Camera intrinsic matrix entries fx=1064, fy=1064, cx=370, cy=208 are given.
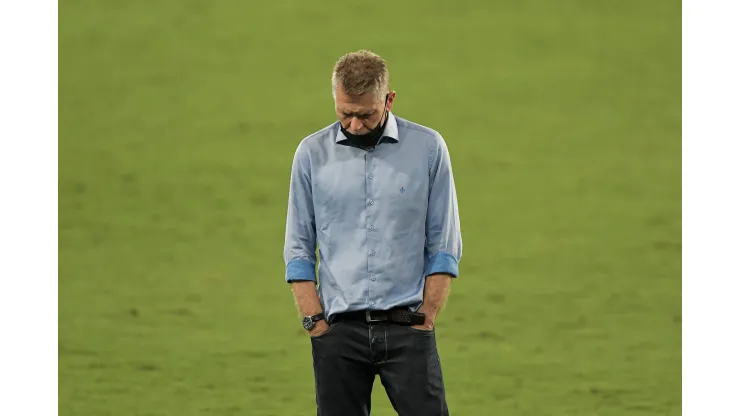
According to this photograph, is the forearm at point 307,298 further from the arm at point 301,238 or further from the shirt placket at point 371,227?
the shirt placket at point 371,227

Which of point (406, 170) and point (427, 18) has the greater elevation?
point (427, 18)

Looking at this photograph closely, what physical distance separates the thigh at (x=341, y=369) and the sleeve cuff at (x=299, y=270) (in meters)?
0.14

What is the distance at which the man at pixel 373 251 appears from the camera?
2.53m

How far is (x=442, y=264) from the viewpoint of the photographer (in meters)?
2.57

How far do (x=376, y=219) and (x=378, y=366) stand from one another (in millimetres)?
353

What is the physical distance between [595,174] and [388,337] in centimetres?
157

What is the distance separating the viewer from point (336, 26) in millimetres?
3898

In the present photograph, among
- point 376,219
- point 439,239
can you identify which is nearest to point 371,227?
point 376,219

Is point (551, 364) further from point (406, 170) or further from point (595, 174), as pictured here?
point (406, 170)

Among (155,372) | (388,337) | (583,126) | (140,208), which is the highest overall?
(583,126)

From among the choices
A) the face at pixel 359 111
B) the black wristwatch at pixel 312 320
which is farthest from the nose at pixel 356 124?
the black wristwatch at pixel 312 320

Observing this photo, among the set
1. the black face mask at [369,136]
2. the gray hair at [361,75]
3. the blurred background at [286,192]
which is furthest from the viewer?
the blurred background at [286,192]

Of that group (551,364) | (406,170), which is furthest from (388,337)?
(551,364)

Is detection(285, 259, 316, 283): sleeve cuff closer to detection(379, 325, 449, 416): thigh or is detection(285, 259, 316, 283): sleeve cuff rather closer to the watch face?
the watch face
